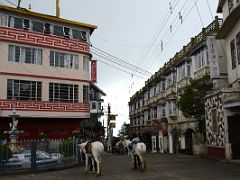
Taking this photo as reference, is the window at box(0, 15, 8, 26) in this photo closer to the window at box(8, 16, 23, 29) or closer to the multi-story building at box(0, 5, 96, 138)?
the multi-story building at box(0, 5, 96, 138)

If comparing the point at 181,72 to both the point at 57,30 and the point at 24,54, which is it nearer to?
the point at 57,30

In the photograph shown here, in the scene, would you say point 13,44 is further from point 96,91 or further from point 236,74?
point 96,91

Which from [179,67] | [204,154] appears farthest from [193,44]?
[204,154]

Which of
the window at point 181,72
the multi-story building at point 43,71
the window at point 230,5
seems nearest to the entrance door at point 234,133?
the window at point 230,5

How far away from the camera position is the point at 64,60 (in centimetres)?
3359

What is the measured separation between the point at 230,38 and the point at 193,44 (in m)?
11.6

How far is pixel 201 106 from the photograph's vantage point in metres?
27.1

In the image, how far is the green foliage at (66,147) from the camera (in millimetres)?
20219

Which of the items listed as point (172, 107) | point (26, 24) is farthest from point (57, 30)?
point (172, 107)

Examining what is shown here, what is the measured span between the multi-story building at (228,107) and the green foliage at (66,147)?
9.18m

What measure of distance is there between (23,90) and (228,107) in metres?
18.7

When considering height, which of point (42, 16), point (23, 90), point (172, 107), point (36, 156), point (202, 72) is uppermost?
point (42, 16)

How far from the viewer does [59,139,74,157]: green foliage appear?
20.2 meters

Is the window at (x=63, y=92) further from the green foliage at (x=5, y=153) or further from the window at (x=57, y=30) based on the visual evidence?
the green foliage at (x=5, y=153)
